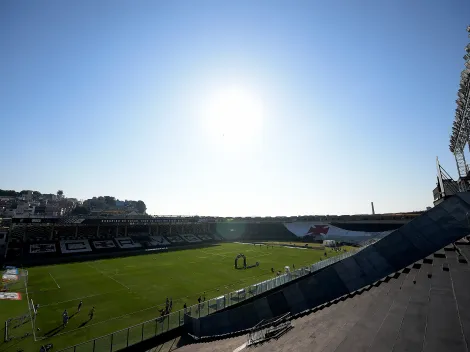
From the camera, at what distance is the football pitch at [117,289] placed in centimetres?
2206

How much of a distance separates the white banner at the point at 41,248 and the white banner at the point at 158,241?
22.7 m

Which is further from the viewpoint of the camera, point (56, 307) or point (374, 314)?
point (56, 307)

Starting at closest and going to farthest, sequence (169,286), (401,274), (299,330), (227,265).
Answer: (299,330), (401,274), (169,286), (227,265)

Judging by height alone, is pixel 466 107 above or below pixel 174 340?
above

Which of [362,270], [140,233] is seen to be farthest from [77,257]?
[362,270]

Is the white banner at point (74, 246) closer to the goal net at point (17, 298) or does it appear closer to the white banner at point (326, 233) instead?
the goal net at point (17, 298)

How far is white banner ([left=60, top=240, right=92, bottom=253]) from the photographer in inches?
2308

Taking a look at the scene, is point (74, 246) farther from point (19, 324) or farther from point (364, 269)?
point (364, 269)

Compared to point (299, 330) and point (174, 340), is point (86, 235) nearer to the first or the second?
point (174, 340)

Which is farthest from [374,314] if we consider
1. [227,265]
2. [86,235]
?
[86,235]

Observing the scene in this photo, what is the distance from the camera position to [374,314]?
34.4 feet

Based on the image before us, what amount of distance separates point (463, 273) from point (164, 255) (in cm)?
5617

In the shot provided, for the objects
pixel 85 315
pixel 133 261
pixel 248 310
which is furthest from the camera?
pixel 133 261

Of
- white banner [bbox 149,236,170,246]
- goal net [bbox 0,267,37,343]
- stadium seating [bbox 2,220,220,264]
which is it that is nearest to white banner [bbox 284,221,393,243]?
stadium seating [bbox 2,220,220,264]
